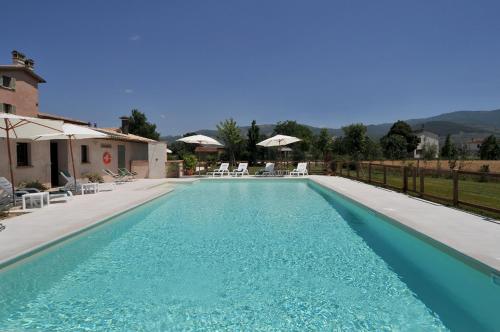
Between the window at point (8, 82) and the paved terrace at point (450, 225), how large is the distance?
15.3 meters

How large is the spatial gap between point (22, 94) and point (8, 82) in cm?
78

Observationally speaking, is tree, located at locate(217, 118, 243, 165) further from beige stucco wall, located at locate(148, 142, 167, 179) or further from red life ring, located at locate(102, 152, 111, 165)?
red life ring, located at locate(102, 152, 111, 165)

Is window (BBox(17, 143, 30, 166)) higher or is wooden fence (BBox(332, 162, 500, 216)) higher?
window (BBox(17, 143, 30, 166))

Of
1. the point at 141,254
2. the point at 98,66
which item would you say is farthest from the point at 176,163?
the point at 141,254

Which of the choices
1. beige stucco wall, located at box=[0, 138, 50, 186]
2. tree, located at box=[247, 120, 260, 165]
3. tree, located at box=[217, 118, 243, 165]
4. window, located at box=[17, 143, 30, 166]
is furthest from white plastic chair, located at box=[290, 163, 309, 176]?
tree, located at box=[247, 120, 260, 165]

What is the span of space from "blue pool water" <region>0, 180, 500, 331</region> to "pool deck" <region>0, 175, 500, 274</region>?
22 centimetres

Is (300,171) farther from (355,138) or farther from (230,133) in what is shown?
(355,138)

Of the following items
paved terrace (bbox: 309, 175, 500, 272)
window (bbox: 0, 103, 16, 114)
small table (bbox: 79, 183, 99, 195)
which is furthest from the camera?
window (bbox: 0, 103, 16, 114)

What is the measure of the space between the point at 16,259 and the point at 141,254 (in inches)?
69.7

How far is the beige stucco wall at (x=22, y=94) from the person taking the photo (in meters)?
14.1

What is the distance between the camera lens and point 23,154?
11.5 metres

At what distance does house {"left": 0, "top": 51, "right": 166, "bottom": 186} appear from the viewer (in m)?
11.5

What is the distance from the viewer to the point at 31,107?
15.6m

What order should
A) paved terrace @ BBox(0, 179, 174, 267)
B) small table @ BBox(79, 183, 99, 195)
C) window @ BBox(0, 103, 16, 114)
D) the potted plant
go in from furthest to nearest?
the potted plant → window @ BBox(0, 103, 16, 114) → small table @ BBox(79, 183, 99, 195) → paved terrace @ BBox(0, 179, 174, 267)
